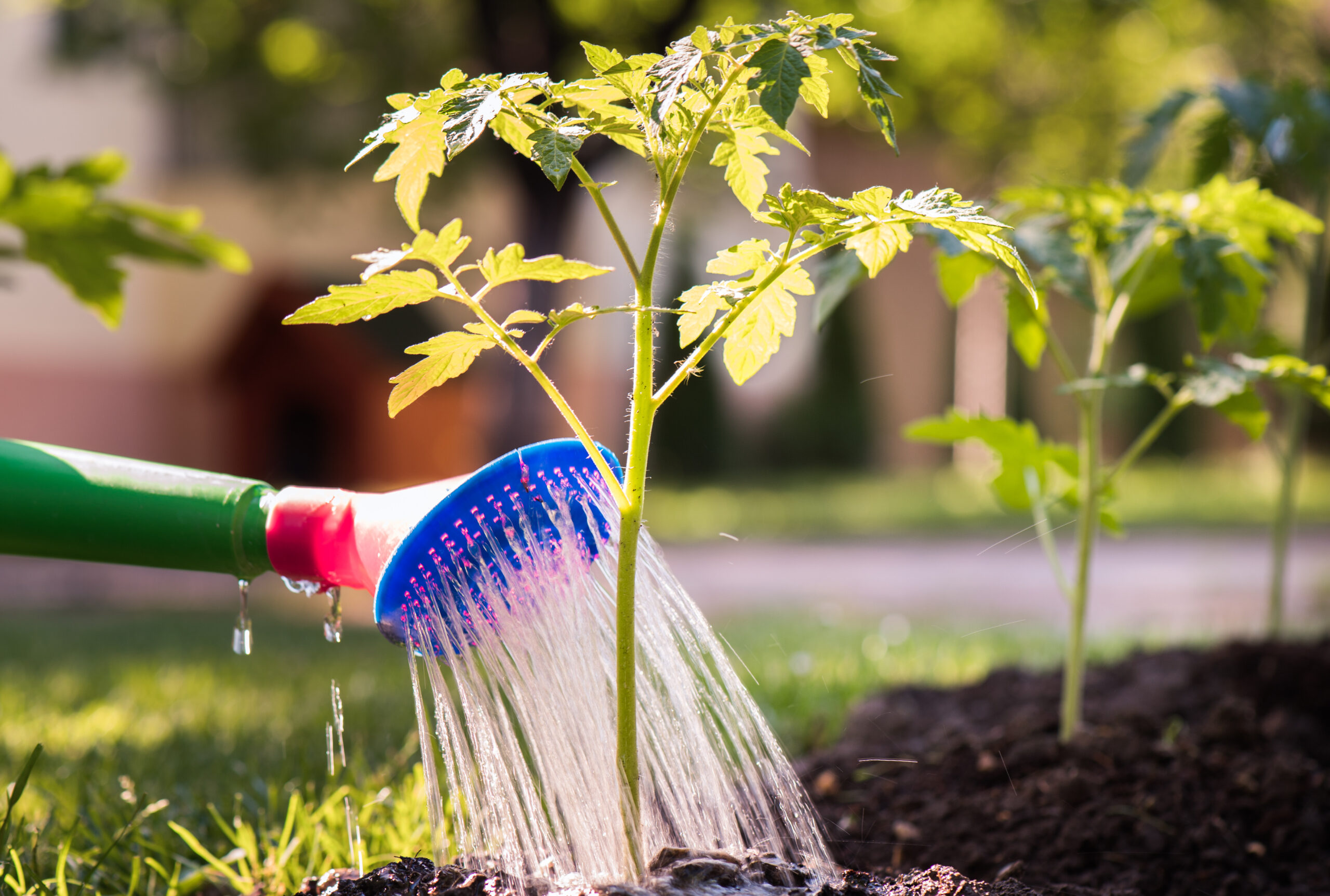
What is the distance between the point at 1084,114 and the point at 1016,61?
1684 mm

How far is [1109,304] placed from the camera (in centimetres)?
200

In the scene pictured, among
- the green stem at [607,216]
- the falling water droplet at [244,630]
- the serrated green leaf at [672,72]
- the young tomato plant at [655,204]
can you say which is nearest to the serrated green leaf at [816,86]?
the young tomato plant at [655,204]

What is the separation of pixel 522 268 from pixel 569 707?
1.74 feet

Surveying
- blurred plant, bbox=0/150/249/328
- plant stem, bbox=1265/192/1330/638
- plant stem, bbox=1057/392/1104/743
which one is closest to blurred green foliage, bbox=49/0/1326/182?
plant stem, bbox=1265/192/1330/638

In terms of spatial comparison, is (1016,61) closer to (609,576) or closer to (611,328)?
(611,328)

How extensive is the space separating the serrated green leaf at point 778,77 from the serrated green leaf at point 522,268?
0.25m

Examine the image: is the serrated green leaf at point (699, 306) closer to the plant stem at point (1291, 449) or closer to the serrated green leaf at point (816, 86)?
the serrated green leaf at point (816, 86)

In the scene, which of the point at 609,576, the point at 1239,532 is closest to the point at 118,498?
the point at 609,576

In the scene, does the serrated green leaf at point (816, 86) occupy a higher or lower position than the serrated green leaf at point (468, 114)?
higher

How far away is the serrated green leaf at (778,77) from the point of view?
1.01 metres

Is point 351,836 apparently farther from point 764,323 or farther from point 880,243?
point 880,243

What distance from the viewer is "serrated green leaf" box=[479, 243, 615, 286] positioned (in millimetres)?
1166

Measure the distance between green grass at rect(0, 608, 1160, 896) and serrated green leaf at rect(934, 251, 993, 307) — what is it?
0.78m

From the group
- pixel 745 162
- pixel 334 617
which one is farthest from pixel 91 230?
pixel 745 162
